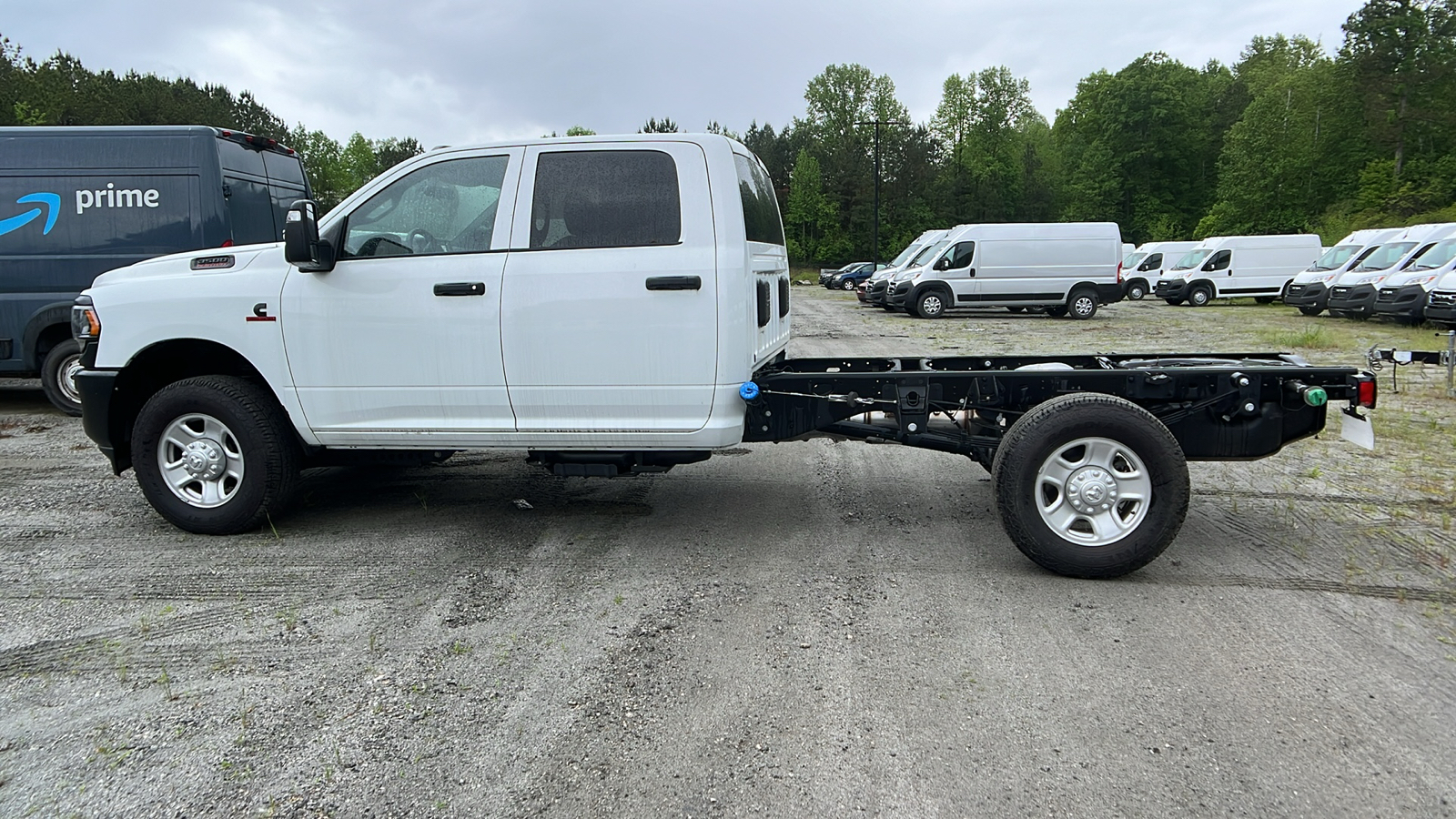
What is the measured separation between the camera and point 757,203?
5.42 meters

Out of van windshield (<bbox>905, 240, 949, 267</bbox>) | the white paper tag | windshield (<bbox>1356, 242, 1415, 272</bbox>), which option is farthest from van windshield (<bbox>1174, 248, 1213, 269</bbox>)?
the white paper tag

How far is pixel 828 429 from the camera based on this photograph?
5.02 metres

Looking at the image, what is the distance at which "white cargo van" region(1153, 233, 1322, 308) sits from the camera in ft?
96.3

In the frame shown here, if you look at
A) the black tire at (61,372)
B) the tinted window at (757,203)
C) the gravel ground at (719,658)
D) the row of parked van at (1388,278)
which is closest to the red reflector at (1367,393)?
the gravel ground at (719,658)

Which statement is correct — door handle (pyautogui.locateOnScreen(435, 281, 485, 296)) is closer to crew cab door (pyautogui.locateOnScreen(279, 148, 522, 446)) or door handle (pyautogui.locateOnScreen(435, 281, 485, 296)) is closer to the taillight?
crew cab door (pyautogui.locateOnScreen(279, 148, 522, 446))

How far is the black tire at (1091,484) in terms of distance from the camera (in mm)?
4375

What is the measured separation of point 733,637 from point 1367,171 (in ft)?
193

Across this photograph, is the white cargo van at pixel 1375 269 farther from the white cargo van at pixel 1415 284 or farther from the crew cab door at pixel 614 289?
the crew cab door at pixel 614 289

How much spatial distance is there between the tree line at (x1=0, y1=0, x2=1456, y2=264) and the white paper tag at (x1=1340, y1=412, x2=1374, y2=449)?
132ft

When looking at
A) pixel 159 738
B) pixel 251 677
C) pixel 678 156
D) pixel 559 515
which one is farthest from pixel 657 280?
pixel 159 738

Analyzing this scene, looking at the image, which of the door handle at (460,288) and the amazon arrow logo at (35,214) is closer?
the door handle at (460,288)

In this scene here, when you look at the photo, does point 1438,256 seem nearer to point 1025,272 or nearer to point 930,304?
point 1025,272

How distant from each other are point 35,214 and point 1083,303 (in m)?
21.8

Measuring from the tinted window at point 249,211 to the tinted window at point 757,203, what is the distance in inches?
214
